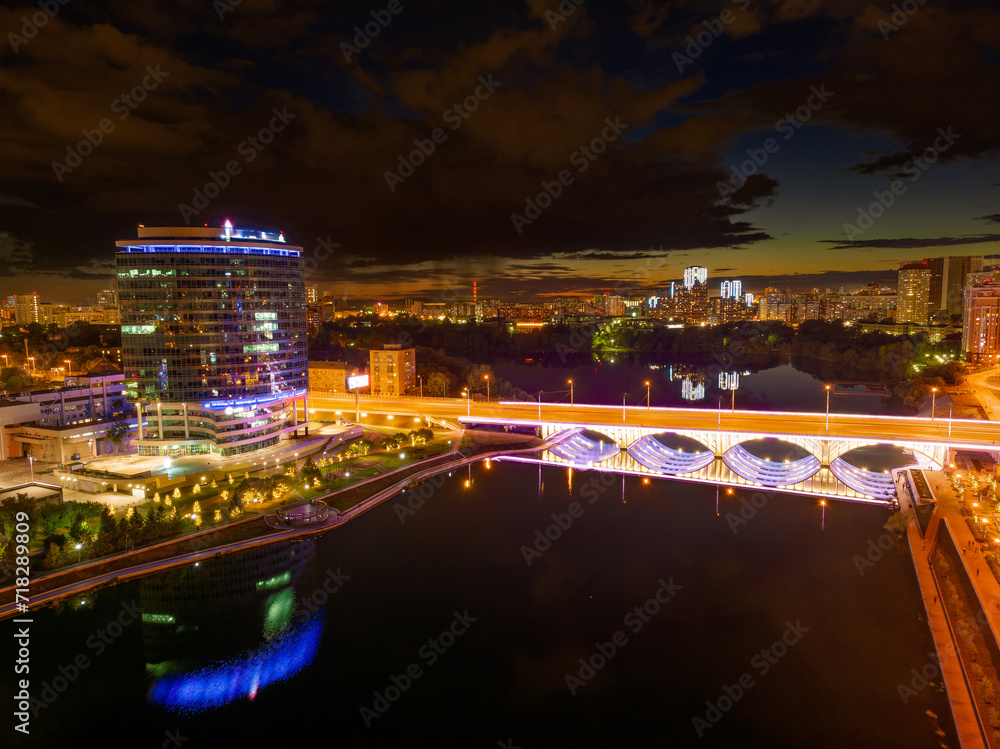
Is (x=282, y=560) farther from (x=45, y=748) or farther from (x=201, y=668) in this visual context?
(x=45, y=748)

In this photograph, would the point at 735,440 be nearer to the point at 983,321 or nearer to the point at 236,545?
the point at 236,545

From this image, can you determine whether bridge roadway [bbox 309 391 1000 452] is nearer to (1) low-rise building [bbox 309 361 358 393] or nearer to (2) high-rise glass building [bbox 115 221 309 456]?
(1) low-rise building [bbox 309 361 358 393]

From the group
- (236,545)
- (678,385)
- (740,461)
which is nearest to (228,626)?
(236,545)

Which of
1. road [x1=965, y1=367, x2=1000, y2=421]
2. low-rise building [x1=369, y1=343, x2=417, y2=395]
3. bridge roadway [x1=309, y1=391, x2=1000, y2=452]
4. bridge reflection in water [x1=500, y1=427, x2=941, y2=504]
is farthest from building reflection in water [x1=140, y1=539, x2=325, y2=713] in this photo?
road [x1=965, y1=367, x2=1000, y2=421]

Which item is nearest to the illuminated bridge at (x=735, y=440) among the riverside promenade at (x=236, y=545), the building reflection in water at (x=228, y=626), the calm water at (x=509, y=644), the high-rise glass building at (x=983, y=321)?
the calm water at (x=509, y=644)

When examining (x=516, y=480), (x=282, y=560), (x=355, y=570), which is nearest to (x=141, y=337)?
(x=282, y=560)

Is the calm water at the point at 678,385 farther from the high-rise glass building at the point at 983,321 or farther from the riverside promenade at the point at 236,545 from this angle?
the riverside promenade at the point at 236,545

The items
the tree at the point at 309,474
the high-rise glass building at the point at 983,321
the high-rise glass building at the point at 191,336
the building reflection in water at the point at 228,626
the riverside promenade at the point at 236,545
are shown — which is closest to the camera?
the building reflection in water at the point at 228,626
